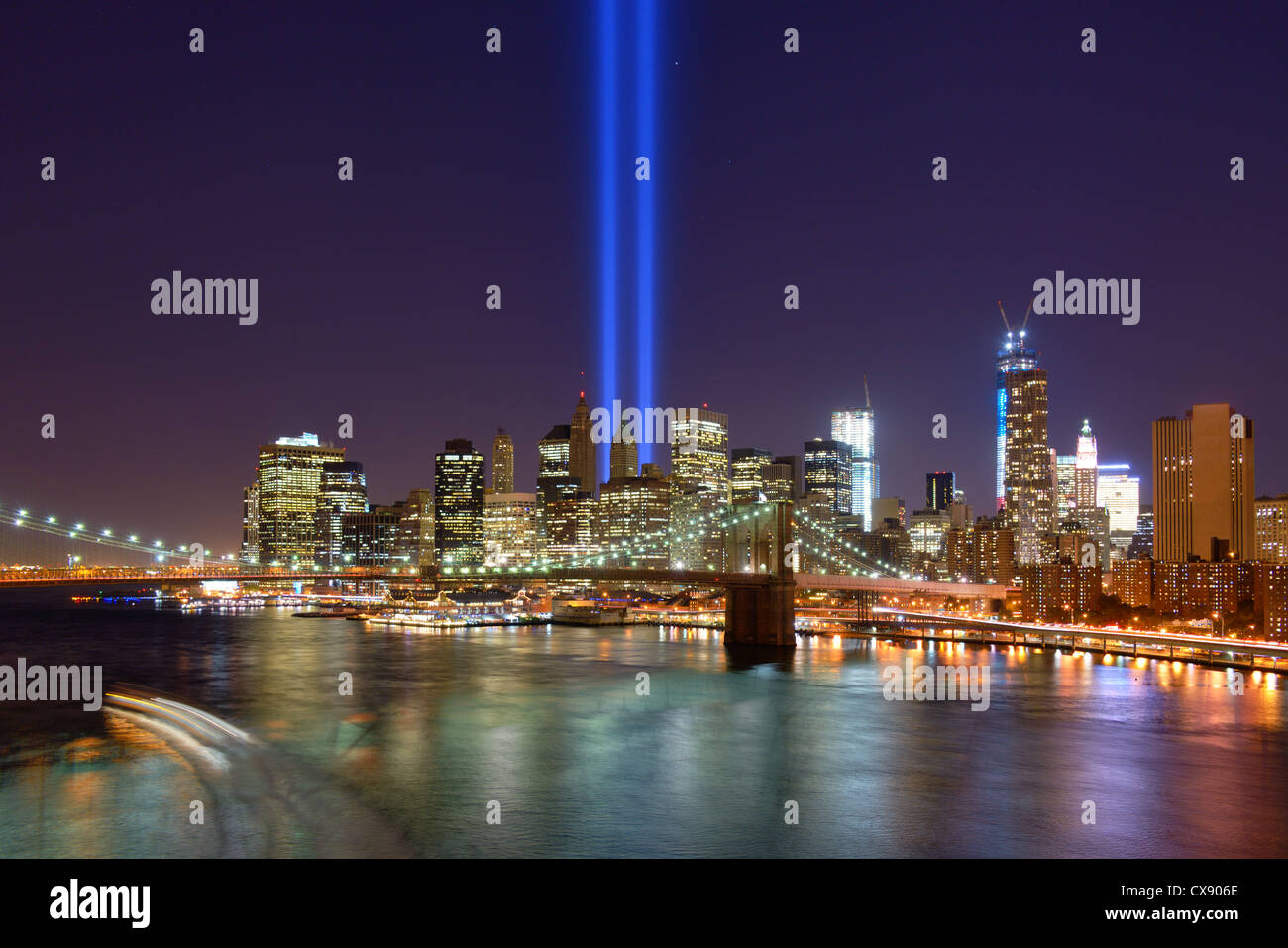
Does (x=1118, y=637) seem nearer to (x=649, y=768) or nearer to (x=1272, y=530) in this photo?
(x=649, y=768)

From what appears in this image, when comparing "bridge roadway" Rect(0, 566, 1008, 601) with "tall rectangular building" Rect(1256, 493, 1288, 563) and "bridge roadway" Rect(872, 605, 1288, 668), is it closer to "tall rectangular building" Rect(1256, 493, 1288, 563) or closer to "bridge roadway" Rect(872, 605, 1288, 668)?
"bridge roadway" Rect(872, 605, 1288, 668)

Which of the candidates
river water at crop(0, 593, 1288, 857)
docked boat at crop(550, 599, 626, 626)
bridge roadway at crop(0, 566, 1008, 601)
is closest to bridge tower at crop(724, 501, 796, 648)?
bridge roadway at crop(0, 566, 1008, 601)

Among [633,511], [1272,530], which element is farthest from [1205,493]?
[633,511]

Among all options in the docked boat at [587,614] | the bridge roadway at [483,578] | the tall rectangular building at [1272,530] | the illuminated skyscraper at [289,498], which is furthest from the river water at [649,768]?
the illuminated skyscraper at [289,498]

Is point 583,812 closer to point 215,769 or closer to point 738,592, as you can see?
point 215,769

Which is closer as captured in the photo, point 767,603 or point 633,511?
point 767,603
